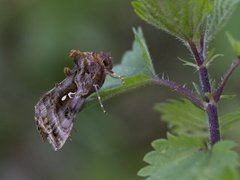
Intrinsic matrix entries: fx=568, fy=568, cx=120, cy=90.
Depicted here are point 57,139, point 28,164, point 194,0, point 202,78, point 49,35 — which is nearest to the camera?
point 194,0

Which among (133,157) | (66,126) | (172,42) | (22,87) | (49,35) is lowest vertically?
(133,157)

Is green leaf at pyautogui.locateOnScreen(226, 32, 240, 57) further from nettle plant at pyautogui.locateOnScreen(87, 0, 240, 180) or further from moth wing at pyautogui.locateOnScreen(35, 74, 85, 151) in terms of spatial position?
moth wing at pyautogui.locateOnScreen(35, 74, 85, 151)

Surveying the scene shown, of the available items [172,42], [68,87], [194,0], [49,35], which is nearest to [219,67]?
[172,42]

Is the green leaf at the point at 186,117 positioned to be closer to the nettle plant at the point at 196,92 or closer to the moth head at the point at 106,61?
the nettle plant at the point at 196,92

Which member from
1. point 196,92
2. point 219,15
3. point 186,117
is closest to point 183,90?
point 196,92

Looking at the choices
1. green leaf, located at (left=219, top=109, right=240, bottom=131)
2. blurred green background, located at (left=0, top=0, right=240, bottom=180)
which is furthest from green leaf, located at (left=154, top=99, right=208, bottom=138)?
blurred green background, located at (left=0, top=0, right=240, bottom=180)

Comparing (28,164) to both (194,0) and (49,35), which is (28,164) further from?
(194,0)

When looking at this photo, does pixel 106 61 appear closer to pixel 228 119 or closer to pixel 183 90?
pixel 183 90
